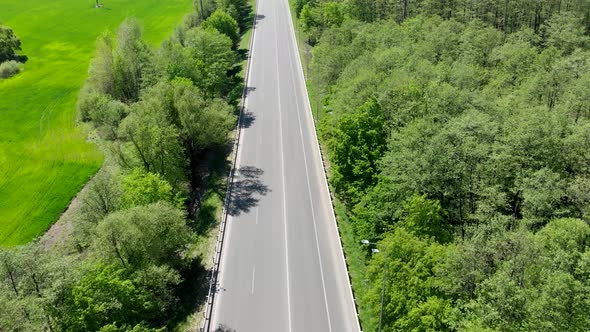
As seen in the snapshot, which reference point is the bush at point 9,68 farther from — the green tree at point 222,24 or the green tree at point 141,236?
the green tree at point 141,236

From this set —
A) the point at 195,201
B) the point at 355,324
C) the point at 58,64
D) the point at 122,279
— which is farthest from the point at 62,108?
the point at 355,324

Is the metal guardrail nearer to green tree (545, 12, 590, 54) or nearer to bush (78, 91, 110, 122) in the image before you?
bush (78, 91, 110, 122)

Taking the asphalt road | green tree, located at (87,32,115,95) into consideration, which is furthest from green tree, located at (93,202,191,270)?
green tree, located at (87,32,115,95)

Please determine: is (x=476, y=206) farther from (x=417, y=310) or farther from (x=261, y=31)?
(x=261, y=31)

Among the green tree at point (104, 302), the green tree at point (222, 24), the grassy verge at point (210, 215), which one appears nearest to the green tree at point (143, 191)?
the grassy verge at point (210, 215)

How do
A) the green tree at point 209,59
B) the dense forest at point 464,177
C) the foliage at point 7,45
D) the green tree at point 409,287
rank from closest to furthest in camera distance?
the dense forest at point 464,177 → the green tree at point 409,287 → the green tree at point 209,59 → the foliage at point 7,45

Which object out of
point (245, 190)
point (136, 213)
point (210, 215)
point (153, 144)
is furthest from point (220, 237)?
point (153, 144)
